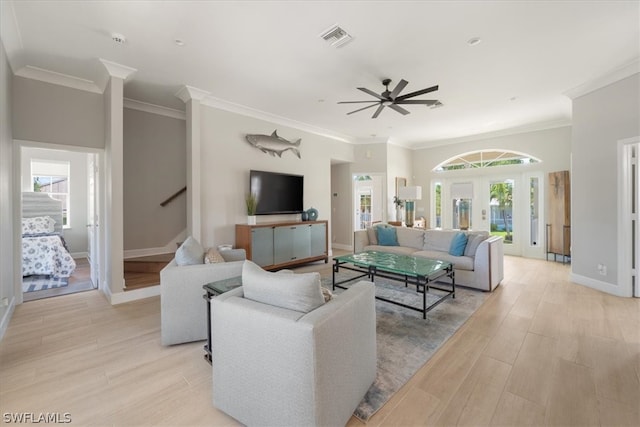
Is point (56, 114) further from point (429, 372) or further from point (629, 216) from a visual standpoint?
point (629, 216)

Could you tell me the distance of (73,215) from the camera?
250 inches

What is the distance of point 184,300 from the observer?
2.46 metres

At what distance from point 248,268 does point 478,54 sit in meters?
3.59

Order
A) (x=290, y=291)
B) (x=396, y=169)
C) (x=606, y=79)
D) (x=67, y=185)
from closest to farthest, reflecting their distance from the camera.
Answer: (x=290, y=291) → (x=606, y=79) → (x=67, y=185) → (x=396, y=169)

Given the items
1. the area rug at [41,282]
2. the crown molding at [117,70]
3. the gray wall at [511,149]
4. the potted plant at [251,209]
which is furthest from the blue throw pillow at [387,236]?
the area rug at [41,282]

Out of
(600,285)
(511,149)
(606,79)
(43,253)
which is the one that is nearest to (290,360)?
(600,285)

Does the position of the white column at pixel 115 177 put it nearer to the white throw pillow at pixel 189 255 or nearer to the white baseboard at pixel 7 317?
the white baseboard at pixel 7 317

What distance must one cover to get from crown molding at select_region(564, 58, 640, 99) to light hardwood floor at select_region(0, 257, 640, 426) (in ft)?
9.98

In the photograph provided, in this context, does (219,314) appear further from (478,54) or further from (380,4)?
(478,54)

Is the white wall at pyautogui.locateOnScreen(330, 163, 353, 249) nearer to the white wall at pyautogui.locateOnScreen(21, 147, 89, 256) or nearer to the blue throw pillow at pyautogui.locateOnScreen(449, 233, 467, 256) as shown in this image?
the blue throw pillow at pyautogui.locateOnScreen(449, 233, 467, 256)

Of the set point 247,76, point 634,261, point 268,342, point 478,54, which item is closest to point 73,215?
point 247,76

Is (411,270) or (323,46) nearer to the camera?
(323,46)

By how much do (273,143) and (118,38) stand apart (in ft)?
9.23

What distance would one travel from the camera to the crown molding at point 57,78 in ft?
11.1
